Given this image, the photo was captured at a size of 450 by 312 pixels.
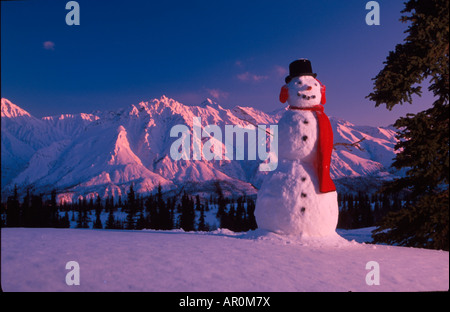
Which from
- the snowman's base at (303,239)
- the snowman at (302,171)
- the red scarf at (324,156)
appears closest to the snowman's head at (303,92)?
the snowman at (302,171)

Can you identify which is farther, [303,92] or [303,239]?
[303,92]

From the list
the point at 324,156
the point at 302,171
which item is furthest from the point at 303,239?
the point at 324,156

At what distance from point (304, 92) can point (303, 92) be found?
3 cm

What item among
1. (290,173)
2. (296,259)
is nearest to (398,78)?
(290,173)

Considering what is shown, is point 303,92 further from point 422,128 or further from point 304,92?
point 422,128

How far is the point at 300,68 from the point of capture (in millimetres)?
9492

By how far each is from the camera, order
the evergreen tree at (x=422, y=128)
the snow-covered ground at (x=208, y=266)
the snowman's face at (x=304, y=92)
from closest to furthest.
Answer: the snow-covered ground at (x=208, y=266) < the evergreen tree at (x=422, y=128) < the snowman's face at (x=304, y=92)

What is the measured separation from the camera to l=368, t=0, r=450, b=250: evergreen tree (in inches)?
331

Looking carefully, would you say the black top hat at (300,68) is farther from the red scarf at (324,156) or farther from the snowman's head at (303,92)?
the red scarf at (324,156)

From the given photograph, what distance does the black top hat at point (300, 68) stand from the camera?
9.48m

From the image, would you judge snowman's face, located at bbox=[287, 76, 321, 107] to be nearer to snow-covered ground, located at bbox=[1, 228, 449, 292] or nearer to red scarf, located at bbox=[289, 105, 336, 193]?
red scarf, located at bbox=[289, 105, 336, 193]

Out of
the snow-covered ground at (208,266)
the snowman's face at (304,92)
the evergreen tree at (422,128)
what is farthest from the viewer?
the snowman's face at (304,92)

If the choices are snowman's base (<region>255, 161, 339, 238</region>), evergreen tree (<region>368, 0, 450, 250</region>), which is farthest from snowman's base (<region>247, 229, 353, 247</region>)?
evergreen tree (<region>368, 0, 450, 250</region>)

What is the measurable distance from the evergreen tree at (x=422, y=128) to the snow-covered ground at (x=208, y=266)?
766 mm
